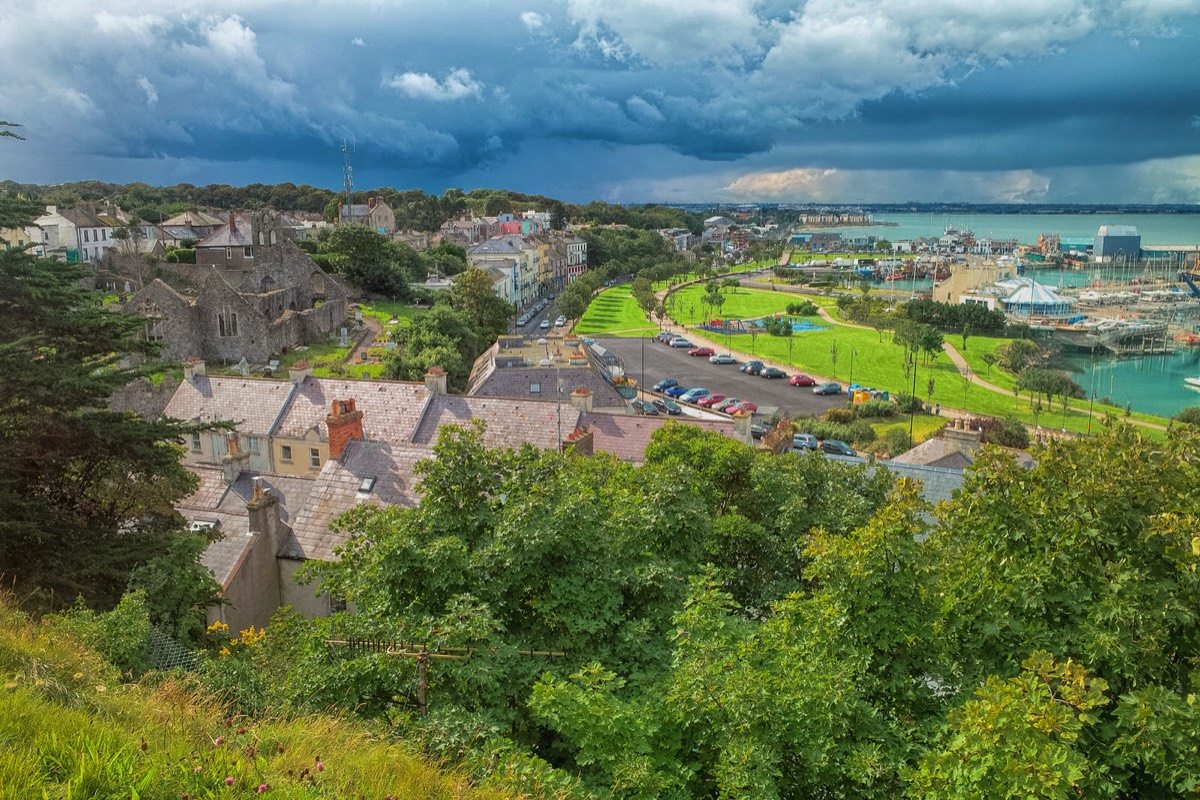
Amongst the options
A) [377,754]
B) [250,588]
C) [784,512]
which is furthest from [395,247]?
[377,754]

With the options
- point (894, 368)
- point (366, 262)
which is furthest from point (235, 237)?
point (894, 368)

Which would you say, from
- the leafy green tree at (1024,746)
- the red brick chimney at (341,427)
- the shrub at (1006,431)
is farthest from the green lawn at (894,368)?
the leafy green tree at (1024,746)

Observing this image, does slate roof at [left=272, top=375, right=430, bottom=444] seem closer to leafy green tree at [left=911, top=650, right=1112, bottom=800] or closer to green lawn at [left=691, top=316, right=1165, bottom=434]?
leafy green tree at [left=911, top=650, right=1112, bottom=800]

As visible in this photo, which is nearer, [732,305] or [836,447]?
→ [836,447]

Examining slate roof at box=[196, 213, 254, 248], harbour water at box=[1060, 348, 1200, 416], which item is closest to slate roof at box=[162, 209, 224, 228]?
slate roof at box=[196, 213, 254, 248]

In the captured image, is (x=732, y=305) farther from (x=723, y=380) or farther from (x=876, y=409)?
(x=876, y=409)

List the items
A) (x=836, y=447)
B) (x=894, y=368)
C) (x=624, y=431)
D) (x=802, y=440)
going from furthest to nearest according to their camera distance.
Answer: (x=894, y=368) < (x=836, y=447) < (x=802, y=440) < (x=624, y=431)

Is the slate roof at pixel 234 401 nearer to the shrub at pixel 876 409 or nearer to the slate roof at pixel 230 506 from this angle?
the slate roof at pixel 230 506
